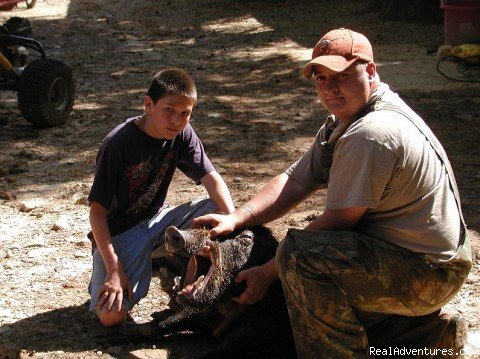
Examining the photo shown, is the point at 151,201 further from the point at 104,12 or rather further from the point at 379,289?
the point at 104,12

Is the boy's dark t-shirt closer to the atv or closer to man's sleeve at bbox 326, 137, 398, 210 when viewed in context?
man's sleeve at bbox 326, 137, 398, 210

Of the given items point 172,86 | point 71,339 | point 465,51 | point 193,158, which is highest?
point 172,86

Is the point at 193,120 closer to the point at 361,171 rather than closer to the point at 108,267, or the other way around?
the point at 108,267

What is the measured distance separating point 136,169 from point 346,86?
1161 millimetres

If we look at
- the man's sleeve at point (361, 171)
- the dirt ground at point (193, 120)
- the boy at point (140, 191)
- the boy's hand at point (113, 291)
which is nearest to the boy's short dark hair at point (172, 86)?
the boy at point (140, 191)

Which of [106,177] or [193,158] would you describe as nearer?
[106,177]

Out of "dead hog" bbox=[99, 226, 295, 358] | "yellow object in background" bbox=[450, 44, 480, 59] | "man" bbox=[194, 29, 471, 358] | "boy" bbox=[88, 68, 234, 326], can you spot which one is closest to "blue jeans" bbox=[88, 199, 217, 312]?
"boy" bbox=[88, 68, 234, 326]

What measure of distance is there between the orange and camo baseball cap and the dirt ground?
4.50ft

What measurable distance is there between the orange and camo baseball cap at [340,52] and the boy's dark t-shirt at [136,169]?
3.11ft

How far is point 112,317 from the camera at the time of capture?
12.2 ft

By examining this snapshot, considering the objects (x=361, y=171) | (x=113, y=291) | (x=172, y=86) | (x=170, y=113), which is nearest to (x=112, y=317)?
(x=113, y=291)

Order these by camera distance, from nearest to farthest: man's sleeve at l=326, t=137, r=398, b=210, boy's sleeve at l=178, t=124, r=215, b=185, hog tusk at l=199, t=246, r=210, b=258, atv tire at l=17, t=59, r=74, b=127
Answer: man's sleeve at l=326, t=137, r=398, b=210
hog tusk at l=199, t=246, r=210, b=258
boy's sleeve at l=178, t=124, r=215, b=185
atv tire at l=17, t=59, r=74, b=127

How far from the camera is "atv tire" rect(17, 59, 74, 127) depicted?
274 inches

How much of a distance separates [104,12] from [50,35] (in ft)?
8.63
